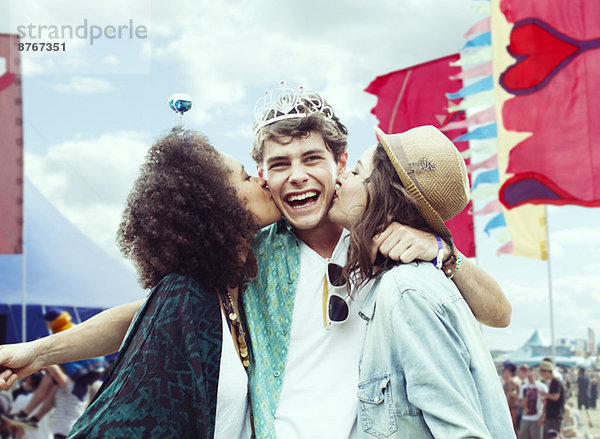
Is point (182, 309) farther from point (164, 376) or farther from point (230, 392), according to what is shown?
point (230, 392)

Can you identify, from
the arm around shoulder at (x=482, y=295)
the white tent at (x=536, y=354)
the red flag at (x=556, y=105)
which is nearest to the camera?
the arm around shoulder at (x=482, y=295)

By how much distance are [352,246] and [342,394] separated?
551mm

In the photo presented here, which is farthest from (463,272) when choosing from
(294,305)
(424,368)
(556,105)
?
(556,105)

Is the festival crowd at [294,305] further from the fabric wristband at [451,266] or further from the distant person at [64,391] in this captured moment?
the distant person at [64,391]

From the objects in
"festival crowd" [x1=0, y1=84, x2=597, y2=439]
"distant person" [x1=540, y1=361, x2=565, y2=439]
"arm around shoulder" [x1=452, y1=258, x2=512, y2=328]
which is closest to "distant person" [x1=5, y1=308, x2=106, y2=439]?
"festival crowd" [x1=0, y1=84, x2=597, y2=439]

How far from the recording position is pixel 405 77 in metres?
10.7

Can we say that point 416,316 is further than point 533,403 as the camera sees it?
No

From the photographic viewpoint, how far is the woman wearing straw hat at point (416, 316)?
169cm

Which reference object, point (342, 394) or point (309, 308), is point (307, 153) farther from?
point (342, 394)

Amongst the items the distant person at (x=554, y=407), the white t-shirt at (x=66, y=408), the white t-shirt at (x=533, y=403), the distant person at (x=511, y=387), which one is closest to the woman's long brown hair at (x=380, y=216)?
the white t-shirt at (x=66, y=408)

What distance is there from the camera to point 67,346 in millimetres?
2314

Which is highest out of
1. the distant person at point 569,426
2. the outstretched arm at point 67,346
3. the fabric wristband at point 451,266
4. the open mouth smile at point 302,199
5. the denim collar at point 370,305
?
the open mouth smile at point 302,199

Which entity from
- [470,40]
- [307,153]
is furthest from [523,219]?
[307,153]

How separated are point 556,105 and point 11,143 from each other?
7077 millimetres
